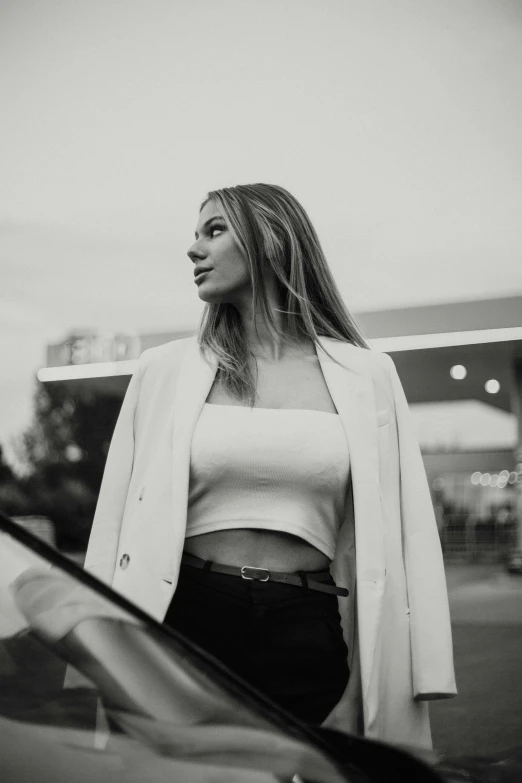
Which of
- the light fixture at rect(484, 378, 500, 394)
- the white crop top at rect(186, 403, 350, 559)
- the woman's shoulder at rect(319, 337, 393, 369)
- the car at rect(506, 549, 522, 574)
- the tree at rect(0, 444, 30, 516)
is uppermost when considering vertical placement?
the light fixture at rect(484, 378, 500, 394)

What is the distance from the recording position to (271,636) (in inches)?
58.1

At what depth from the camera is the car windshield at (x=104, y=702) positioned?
658mm

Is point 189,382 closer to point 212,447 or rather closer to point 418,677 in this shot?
point 212,447

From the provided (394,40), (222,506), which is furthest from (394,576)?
(394,40)

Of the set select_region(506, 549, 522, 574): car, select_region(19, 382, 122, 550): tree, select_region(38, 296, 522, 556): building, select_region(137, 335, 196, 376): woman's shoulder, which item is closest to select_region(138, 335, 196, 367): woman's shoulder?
select_region(137, 335, 196, 376): woman's shoulder

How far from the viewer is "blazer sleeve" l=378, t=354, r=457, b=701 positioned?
61.4 inches

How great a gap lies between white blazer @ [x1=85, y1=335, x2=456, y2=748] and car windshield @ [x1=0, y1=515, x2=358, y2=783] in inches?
31.9

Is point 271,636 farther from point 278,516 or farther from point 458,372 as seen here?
point 458,372

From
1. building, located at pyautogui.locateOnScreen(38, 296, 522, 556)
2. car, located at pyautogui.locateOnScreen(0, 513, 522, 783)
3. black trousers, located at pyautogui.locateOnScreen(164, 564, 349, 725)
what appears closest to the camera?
car, located at pyautogui.locateOnScreen(0, 513, 522, 783)

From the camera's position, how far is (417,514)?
5.44 feet

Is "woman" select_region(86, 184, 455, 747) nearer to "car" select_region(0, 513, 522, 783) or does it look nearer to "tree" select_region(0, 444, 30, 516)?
"car" select_region(0, 513, 522, 783)

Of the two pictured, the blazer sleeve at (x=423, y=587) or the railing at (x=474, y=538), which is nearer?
the blazer sleeve at (x=423, y=587)

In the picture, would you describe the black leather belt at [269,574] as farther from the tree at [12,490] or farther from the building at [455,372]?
the tree at [12,490]

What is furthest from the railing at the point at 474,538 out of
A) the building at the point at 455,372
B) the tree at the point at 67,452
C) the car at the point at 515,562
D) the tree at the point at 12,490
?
the tree at the point at 12,490
